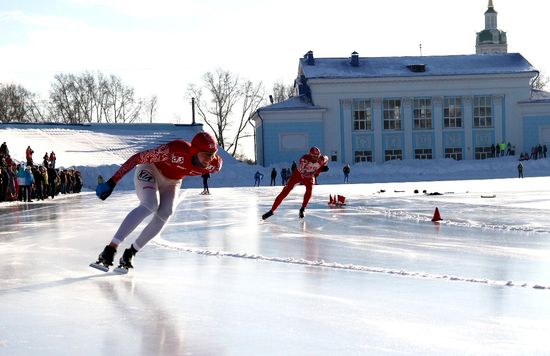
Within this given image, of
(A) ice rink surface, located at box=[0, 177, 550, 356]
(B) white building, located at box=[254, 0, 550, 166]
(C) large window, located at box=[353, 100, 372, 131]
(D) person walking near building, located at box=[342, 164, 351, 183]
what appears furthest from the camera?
(C) large window, located at box=[353, 100, 372, 131]

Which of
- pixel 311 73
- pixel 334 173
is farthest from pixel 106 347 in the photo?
pixel 311 73

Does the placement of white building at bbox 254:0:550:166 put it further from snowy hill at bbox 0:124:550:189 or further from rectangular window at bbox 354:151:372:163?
snowy hill at bbox 0:124:550:189

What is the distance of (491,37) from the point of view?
12950cm

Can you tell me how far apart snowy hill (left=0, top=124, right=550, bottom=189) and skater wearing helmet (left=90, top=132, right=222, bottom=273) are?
47.4 m

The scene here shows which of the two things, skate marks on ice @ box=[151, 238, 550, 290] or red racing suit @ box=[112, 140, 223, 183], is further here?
red racing suit @ box=[112, 140, 223, 183]

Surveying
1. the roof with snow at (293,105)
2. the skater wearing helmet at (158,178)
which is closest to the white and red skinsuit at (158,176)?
the skater wearing helmet at (158,178)

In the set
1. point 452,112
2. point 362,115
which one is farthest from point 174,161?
point 452,112

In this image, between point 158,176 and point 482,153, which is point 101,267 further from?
point 482,153

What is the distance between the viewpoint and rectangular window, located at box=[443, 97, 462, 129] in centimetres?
7550

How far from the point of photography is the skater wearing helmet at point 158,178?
7543 mm

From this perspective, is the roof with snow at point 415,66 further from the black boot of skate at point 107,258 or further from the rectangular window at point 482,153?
the black boot of skate at point 107,258

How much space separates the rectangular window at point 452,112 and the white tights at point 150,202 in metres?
69.5

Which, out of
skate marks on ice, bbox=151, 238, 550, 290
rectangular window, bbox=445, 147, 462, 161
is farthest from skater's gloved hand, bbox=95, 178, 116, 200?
rectangular window, bbox=445, 147, 462, 161

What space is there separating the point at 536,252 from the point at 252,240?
3.72 m
